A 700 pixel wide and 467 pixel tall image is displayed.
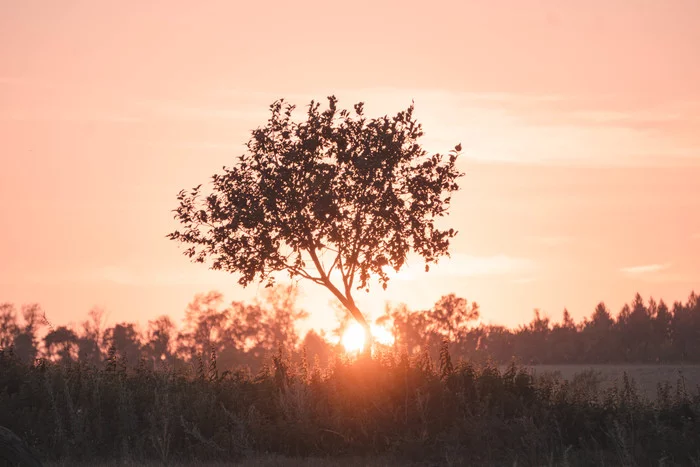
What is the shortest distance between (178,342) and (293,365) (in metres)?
91.1

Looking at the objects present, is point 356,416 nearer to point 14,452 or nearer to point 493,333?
point 14,452

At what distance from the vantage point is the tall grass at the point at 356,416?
1920 centimetres

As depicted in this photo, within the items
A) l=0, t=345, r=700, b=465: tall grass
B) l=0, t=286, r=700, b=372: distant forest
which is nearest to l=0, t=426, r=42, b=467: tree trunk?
l=0, t=345, r=700, b=465: tall grass

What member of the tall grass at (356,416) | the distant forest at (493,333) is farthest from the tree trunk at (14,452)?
the distant forest at (493,333)

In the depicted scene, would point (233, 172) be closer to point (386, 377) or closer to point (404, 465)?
point (386, 377)

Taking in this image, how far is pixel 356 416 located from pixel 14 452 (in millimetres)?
8724

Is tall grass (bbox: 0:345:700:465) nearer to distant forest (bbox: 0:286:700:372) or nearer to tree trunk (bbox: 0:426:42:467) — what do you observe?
tree trunk (bbox: 0:426:42:467)

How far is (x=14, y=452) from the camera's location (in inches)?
559

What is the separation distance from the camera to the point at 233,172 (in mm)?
33875

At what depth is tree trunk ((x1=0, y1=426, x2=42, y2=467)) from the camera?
46.4 ft

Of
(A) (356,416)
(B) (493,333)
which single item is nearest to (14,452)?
(A) (356,416)

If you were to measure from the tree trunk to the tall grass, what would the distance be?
538cm

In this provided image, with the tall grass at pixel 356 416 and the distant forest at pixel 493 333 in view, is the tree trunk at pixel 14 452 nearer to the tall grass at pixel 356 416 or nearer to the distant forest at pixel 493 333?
the tall grass at pixel 356 416

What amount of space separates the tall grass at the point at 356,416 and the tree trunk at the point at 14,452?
5.38 m
